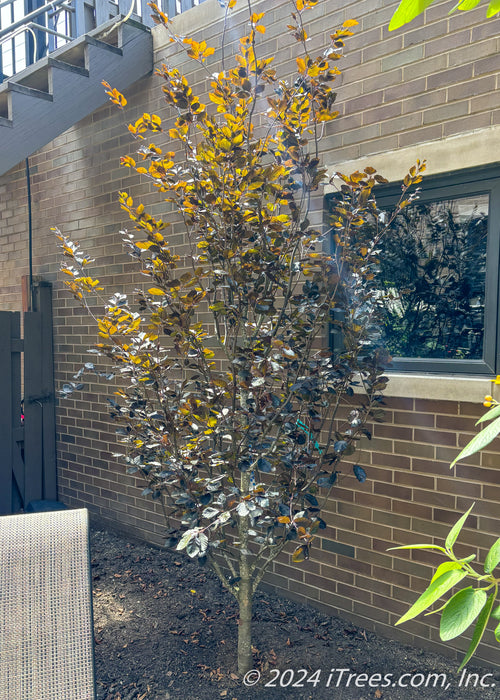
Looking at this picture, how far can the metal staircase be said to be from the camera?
351 cm

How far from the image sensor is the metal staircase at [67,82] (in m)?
3.51

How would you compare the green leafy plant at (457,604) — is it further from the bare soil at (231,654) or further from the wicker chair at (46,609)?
the bare soil at (231,654)

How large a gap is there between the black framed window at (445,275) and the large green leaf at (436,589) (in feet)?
6.07

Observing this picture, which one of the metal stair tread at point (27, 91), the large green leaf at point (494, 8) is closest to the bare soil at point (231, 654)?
the large green leaf at point (494, 8)

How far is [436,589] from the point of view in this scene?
61 centimetres

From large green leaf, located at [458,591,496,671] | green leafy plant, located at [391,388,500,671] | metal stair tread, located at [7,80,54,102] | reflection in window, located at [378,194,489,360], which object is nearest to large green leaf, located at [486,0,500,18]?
green leafy plant, located at [391,388,500,671]

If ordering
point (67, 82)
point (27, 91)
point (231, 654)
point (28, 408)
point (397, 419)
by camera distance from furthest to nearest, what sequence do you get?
point (28, 408)
point (67, 82)
point (27, 91)
point (397, 419)
point (231, 654)

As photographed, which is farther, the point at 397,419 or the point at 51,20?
the point at 51,20

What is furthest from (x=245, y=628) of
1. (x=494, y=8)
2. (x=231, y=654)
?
(x=494, y=8)

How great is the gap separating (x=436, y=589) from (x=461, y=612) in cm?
5

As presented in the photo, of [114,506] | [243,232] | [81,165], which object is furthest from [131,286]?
[243,232]

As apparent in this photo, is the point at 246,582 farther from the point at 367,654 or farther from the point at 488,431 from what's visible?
the point at 488,431

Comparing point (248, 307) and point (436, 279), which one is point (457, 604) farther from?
point (436, 279)

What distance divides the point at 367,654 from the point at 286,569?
0.74 m
